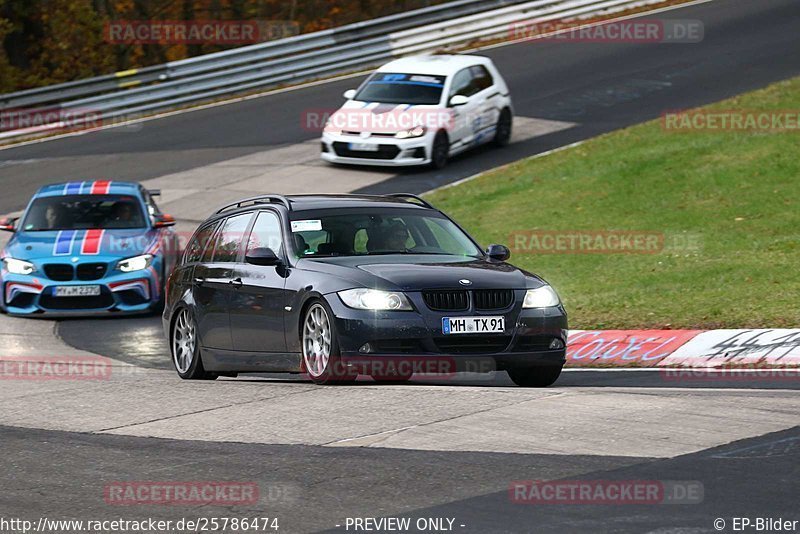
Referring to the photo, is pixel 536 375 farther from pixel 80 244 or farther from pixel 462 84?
pixel 462 84

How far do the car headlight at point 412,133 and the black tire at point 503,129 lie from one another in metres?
2.30

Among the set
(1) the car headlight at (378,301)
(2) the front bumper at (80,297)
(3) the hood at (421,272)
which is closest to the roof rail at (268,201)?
(3) the hood at (421,272)

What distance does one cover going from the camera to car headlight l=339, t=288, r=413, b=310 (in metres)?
10.1

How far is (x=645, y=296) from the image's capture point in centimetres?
1556

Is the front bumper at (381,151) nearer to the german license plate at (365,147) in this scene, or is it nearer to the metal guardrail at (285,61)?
the german license plate at (365,147)

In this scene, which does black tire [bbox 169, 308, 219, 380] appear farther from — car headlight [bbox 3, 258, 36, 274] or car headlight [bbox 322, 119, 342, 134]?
car headlight [bbox 322, 119, 342, 134]

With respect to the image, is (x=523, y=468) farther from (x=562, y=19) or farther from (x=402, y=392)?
(x=562, y=19)

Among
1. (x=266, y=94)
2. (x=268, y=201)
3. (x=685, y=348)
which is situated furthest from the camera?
(x=266, y=94)

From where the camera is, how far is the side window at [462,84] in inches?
1051

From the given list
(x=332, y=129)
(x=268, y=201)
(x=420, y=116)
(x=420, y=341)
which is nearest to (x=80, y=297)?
(x=268, y=201)

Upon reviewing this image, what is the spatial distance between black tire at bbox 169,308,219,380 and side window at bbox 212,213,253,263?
2.09ft

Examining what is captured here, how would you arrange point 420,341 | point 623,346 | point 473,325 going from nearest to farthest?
point 420,341 → point 473,325 → point 623,346

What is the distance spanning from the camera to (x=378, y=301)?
10.1 metres

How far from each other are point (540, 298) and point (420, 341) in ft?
3.46
